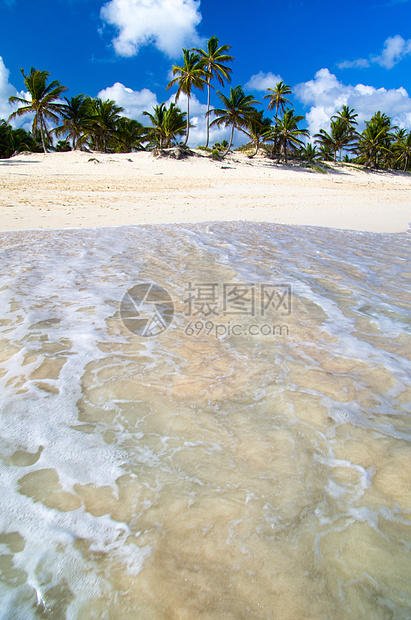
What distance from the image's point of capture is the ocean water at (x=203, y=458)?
1164 mm

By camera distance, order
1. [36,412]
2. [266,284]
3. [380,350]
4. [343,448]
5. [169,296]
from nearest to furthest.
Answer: [343,448]
[36,412]
[380,350]
[169,296]
[266,284]

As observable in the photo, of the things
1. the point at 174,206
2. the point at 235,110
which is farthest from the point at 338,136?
the point at 174,206

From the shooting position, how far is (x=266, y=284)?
163 inches

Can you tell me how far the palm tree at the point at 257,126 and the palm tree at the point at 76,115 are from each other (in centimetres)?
1509

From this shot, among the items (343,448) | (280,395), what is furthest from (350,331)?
(343,448)

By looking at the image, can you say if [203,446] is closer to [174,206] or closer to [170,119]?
Result: [174,206]

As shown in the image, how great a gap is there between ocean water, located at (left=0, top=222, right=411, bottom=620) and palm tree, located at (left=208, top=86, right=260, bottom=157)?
1255 inches

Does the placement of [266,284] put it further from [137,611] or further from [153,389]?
[137,611]

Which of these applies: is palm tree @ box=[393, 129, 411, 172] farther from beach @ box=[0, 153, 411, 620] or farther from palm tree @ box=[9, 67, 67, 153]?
beach @ box=[0, 153, 411, 620]

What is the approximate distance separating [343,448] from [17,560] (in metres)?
1.50

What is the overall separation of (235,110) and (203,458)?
118ft

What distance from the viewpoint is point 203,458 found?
163cm

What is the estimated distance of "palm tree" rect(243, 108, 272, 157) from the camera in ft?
105

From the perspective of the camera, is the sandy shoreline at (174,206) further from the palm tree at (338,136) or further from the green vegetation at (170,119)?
the palm tree at (338,136)
